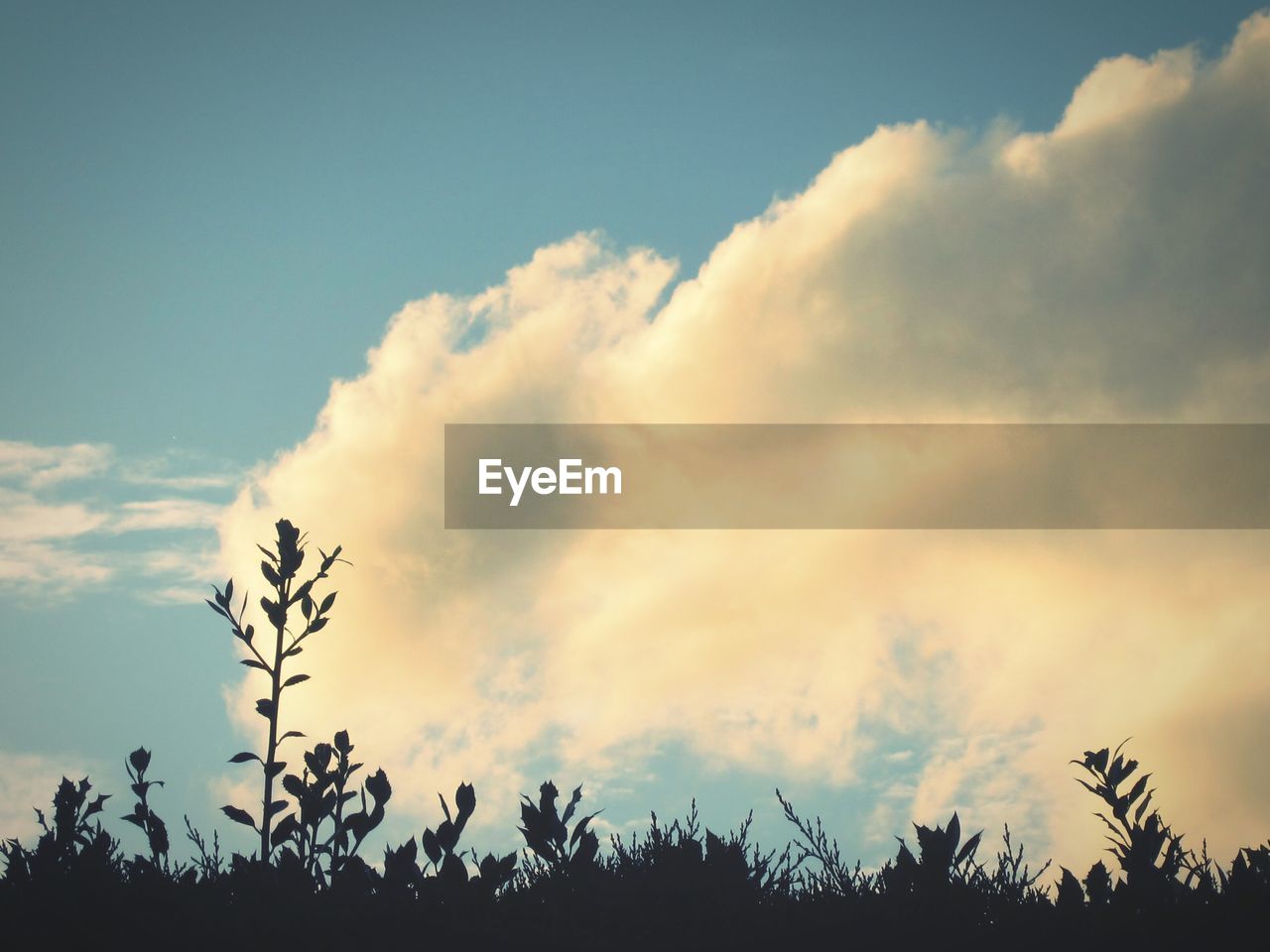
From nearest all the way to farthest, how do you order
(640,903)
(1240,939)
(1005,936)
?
(1240,939), (1005,936), (640,903)

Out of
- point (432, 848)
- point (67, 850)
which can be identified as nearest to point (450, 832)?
point (432, 848)

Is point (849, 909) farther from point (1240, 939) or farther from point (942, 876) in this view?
point (1240, 939)

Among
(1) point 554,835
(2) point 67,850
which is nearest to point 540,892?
(1) point 554,835

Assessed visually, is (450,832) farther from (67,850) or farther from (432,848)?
(67,850)

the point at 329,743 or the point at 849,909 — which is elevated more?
the point at 329,743

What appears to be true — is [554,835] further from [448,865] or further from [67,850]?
[67,850]

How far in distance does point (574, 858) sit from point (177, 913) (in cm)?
217

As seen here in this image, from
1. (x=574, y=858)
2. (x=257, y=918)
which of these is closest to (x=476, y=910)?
(x=574, y=858)

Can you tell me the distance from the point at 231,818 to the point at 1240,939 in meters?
5.54

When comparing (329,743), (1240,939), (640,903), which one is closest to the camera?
(1240,939)

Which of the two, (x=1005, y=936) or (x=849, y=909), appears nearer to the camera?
(x=1005, y=936)

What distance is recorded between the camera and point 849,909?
5953 millimetres

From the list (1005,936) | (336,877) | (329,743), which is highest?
(329,743)

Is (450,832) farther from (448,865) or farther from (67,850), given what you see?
(67,850)
